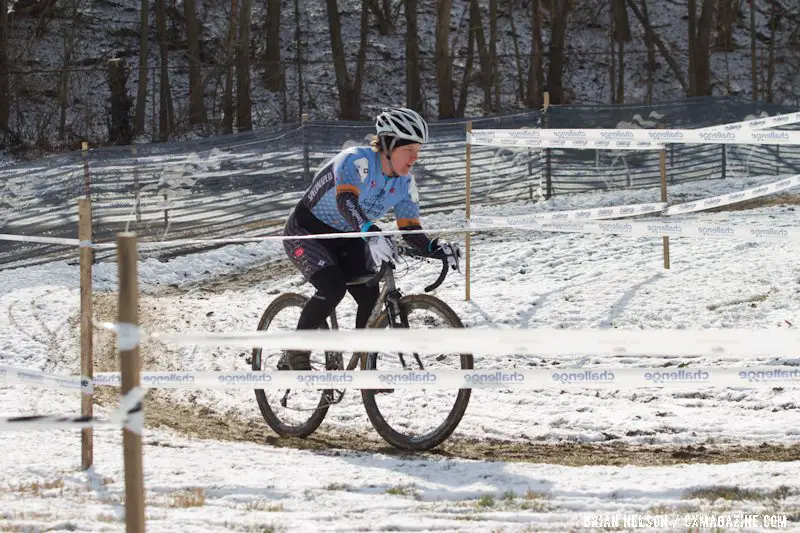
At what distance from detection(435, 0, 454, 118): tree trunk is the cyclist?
1812 cm

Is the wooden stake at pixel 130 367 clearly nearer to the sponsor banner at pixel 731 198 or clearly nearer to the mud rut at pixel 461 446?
the mud rut at pixel 461 446

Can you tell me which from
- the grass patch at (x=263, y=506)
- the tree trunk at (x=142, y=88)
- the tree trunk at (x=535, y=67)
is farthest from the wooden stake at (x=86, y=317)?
the tree trunk at (x=535, y=67)

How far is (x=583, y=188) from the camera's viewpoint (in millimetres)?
17625

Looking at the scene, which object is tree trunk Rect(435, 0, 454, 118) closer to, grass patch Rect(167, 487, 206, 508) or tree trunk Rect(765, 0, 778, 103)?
tree trunk Rect(765, 0, 778, 103)

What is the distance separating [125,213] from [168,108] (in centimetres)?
1319

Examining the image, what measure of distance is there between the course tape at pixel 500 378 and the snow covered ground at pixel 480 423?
0.52 m

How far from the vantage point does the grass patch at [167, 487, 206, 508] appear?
16.7 ft

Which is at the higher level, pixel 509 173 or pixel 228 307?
pixel 509 173

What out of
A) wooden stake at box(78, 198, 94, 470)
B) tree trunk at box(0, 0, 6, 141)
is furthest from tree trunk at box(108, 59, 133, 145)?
wooden stake at box(78, 198, 94, 470)

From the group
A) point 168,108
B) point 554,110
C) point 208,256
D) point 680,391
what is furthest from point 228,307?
point 168,108

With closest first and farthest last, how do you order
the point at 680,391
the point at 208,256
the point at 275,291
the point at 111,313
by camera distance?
the point at 680,391 < the point at 111,313 < the point at 275,291 < the point at 208,256

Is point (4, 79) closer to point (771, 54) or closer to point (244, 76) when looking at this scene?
point (244, 76)

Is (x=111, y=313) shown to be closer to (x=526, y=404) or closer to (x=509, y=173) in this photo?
(x=526, y=404)

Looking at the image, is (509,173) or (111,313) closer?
(111,313)
